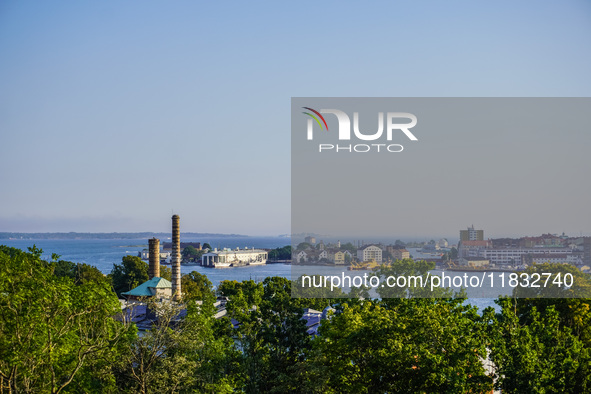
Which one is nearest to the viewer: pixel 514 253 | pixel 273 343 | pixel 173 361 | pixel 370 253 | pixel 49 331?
pixel 49 331

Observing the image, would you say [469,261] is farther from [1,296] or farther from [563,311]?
[1,296]

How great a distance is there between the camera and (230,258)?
147 meters

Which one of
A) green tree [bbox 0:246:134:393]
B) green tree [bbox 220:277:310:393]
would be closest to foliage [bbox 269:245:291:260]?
green tree [bbox 220:277:310:393]

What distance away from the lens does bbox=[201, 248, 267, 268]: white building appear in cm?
14538

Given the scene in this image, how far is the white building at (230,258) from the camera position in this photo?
14538cm

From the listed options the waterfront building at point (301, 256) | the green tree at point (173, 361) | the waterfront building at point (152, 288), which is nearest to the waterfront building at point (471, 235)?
the waterfront building at point (301, 256)

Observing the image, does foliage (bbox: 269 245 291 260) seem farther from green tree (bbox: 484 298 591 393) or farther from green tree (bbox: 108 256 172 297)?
green tree (bbox: 484 298 591 393)

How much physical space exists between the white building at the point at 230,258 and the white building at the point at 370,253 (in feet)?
368

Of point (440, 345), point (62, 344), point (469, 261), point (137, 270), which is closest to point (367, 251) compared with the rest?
point (469, 261)

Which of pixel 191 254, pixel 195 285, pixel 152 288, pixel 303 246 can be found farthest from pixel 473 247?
pixel 191 254

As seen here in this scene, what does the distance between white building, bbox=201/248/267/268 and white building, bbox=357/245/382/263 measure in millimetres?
112208

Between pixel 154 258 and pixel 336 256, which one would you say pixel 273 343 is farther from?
pixel 154 258

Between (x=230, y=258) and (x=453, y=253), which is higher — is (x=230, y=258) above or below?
below

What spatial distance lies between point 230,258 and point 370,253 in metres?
116
